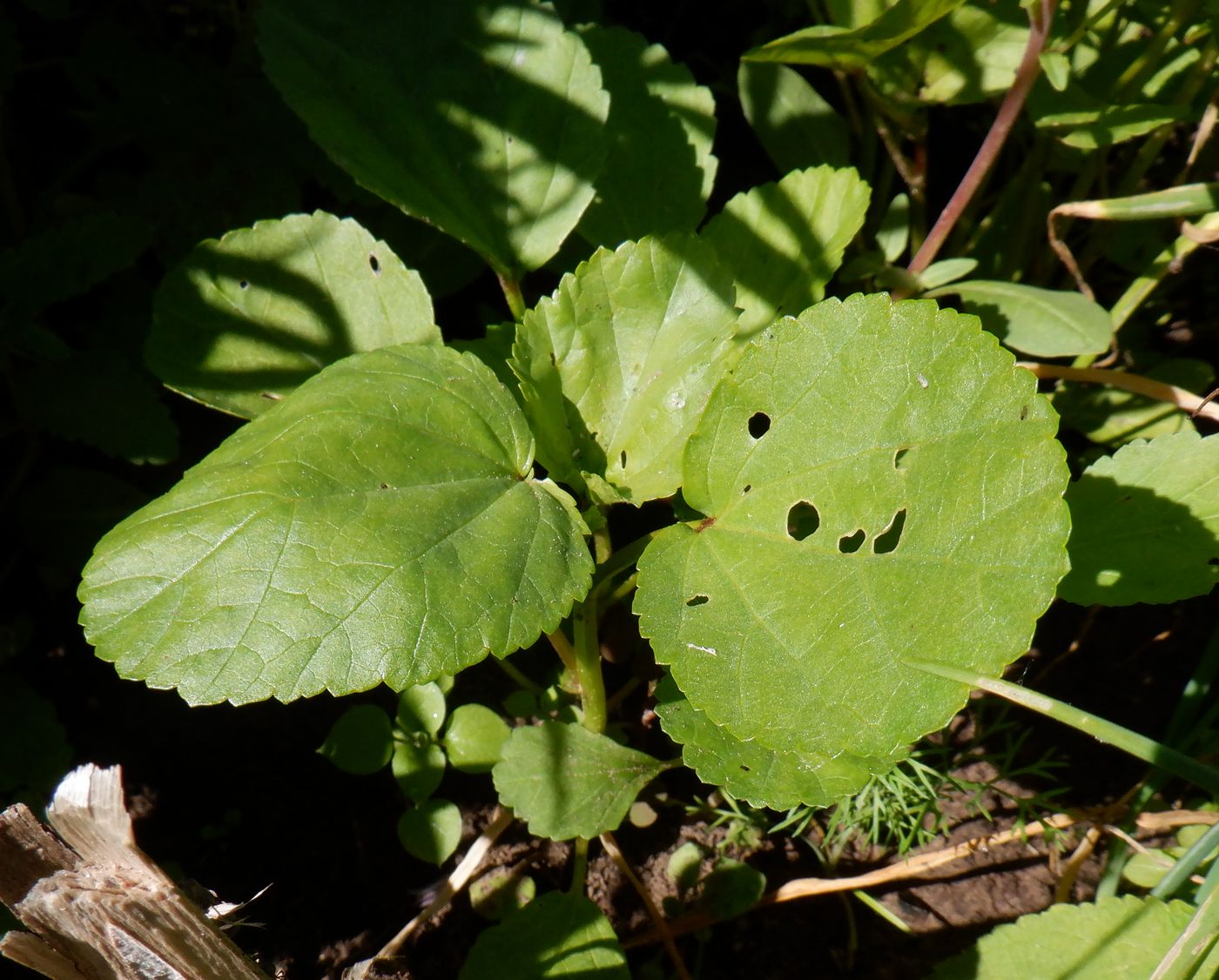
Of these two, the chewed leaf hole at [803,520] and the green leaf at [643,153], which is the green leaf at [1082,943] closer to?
the chewed leaf hole at [803,520]

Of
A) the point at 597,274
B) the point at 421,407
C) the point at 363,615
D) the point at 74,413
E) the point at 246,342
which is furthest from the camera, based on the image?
the point at 74,413

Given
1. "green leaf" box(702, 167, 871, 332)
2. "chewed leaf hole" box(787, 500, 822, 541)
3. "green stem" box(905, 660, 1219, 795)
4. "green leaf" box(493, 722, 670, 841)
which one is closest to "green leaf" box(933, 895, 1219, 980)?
"green stem" box(905, 660, 1219, 795)

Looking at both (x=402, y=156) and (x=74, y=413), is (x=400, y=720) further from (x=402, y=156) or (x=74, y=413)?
(x=402, y=156)

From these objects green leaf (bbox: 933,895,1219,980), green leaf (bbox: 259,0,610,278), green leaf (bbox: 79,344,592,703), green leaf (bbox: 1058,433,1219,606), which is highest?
green leaf (bbox: 259,0,610,278)

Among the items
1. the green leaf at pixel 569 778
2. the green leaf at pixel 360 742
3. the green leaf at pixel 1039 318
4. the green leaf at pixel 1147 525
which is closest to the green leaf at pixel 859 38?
the green leaf at pixel 1039 318

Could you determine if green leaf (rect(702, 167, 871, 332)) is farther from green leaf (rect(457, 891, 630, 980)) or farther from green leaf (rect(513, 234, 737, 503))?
green leaf (rect(457, 891, 630, 980))

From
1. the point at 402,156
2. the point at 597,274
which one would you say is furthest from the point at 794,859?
the point at 402,156
